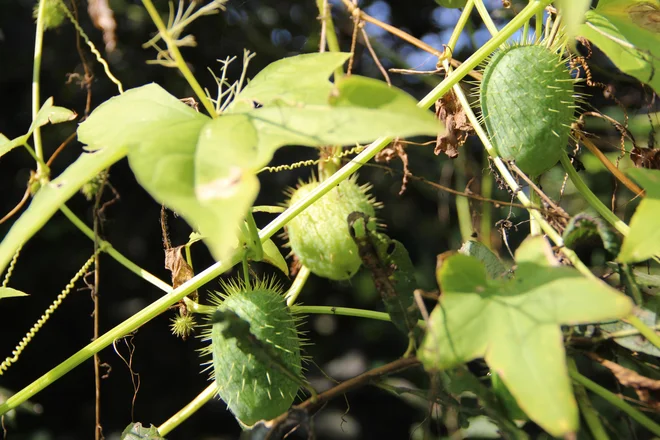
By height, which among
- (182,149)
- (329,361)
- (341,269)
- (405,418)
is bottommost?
(405,418)

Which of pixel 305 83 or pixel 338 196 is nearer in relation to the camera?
pixel 305 83

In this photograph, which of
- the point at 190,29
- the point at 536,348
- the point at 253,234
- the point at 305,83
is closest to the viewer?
the point at 536,348

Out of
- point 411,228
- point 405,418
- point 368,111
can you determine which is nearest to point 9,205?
point 411,228

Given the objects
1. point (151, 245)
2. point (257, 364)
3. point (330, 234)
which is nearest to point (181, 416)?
point (257, 364)

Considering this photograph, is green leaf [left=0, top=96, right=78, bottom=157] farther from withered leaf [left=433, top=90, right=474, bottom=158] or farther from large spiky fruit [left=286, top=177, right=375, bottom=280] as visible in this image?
withered leaf [left=433, top=90, right=474, bottom=158]

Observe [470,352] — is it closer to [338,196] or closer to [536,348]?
[536,348]

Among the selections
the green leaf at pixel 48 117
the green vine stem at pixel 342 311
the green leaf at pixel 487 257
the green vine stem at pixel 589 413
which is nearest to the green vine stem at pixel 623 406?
the green vine stem at pixel 589 413
